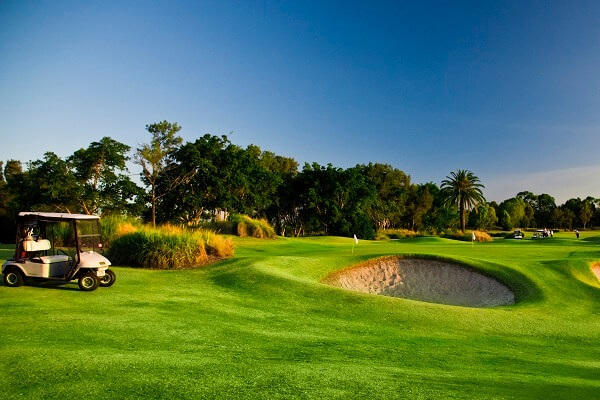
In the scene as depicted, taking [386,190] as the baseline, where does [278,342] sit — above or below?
below

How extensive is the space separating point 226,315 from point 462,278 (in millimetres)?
13290

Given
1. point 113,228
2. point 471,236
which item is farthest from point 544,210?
point 113,228

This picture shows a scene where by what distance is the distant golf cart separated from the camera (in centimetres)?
1171

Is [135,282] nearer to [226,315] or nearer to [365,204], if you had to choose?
[226,315]

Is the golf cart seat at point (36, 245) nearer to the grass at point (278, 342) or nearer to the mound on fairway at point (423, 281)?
the grass at point (278, 342)

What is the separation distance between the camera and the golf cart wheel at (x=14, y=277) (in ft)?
38.6

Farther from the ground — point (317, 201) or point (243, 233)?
point (317, 201)

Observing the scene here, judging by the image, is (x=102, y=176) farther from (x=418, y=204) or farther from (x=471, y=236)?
(x=418, y=204)

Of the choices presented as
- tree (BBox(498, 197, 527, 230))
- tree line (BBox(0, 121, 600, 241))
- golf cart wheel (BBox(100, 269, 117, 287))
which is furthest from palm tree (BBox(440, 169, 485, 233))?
golf cart wheel (BBox(100, 269, 117, 287))

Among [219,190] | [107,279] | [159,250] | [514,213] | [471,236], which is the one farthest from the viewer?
[514,213]

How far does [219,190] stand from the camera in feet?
148

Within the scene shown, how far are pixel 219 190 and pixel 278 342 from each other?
125ft

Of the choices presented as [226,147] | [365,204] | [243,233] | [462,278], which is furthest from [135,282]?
[365,204]

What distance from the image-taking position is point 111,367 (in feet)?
18.0
